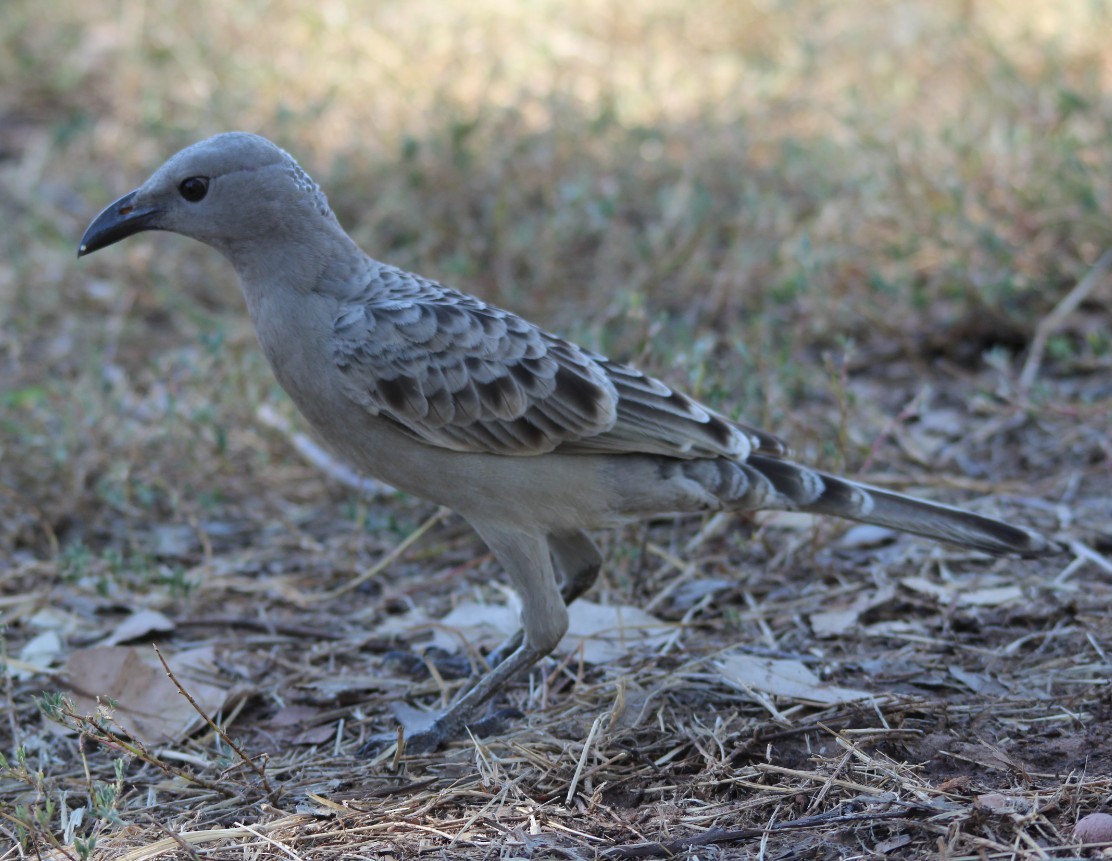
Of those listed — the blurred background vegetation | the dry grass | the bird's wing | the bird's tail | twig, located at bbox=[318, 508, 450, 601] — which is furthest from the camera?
the blurred background vegetation

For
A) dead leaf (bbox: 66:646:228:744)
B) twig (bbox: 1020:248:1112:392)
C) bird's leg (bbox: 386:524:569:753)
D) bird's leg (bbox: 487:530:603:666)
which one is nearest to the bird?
bird's leg (bbox: 386:524:569:753)

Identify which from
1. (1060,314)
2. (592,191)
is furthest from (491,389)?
(592,191)

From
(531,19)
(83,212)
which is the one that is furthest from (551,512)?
(531,19)

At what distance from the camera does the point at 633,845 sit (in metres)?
3.13

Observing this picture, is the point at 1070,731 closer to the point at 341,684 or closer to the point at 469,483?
the point at 469,483

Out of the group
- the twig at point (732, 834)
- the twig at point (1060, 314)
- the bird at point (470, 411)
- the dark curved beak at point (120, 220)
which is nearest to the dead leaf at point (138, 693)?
the bird at point (470, 411)

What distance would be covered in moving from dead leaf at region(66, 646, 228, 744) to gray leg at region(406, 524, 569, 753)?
0.81 metres

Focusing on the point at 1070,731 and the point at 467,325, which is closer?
the point at 1070,731

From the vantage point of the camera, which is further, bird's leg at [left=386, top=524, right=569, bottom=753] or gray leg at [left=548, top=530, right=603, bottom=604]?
gray leg at [left=548, top=530, right=603, bottom=604]

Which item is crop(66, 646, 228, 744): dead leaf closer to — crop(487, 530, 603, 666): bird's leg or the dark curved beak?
crop(487, 530, 603, 666): bird's leg

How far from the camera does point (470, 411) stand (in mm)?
3992

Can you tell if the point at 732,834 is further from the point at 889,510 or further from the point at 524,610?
the point at 889,510

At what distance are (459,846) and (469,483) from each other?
1189 millimetres

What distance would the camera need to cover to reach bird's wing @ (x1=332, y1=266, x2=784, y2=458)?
156 inches
